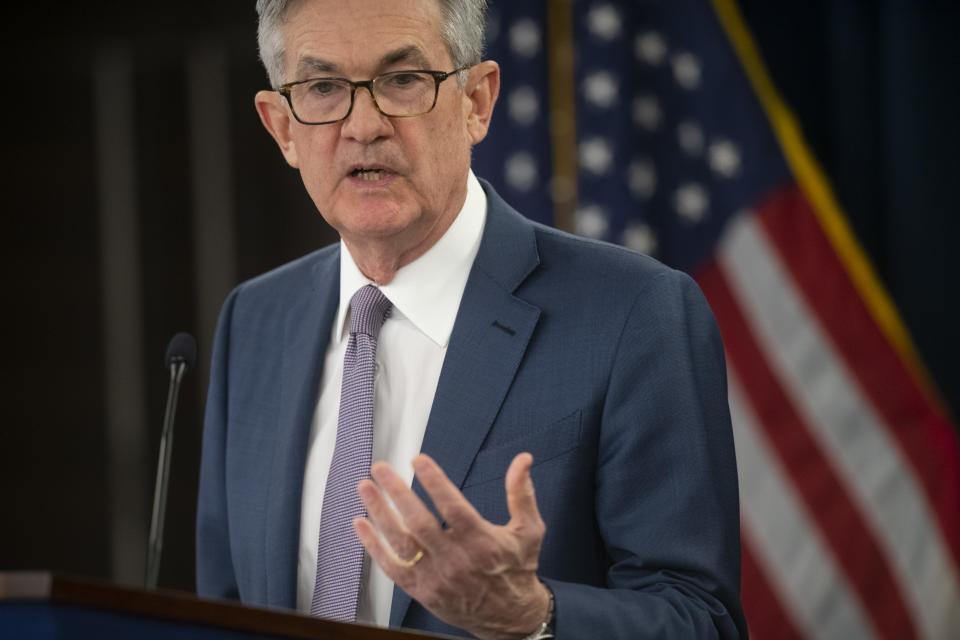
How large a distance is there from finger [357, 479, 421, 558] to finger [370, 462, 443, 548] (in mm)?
10

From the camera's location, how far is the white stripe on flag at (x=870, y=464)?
3.50 meters

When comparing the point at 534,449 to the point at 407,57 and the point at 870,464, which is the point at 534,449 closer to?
the point at 407,57

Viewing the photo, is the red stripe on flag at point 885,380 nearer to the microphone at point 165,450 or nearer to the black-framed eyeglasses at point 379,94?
the black-framed eyeglasses at point 379,94

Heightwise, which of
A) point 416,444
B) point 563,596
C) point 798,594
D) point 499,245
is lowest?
point 798,594

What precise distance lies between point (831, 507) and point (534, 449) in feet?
7.09

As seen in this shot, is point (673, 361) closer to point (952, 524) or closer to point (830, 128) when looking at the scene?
point (952, 524)

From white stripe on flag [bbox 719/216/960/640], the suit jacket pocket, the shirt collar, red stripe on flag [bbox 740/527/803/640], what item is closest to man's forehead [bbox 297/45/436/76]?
the shirt collar

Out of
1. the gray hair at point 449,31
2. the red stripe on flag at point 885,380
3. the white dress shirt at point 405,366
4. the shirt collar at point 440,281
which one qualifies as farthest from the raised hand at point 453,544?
the red stripe on flag at point 885,380

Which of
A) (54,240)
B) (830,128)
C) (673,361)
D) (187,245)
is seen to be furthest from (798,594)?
(54,240)

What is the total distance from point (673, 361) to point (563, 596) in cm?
37

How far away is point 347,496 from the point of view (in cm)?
169

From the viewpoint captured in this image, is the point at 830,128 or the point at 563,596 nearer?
the point at 563,596

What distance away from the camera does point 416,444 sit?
1688 millimetres

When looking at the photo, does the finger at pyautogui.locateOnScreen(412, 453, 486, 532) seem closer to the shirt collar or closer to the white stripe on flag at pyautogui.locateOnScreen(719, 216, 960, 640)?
the shirt collar
